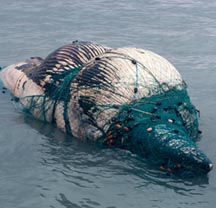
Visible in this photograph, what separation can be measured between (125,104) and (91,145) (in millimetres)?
750

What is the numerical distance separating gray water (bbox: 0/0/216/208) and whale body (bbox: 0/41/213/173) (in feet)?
0.74

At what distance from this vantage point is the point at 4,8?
14.8m

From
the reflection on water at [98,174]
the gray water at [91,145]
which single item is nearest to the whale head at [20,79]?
the gray water at [91,145]

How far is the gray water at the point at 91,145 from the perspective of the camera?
21.0 ft

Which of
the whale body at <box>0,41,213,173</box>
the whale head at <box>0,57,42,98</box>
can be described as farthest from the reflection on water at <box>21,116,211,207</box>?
the whale head at <box>0,57,42,98</box>

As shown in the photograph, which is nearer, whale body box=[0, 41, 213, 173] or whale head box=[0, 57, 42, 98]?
whale body box=[0, 41, 213, 173]

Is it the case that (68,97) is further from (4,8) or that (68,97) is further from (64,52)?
(4,8)

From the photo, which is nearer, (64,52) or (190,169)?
(190,169)

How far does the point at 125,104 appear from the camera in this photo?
7.20 meters

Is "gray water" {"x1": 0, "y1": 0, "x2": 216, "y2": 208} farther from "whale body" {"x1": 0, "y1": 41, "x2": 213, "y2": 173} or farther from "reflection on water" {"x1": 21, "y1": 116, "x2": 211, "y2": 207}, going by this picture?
"whale body" {"x1": 0, "y1": 41, "x2": 213, "y2": 173}

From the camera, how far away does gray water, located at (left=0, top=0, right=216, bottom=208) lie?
21.0ft

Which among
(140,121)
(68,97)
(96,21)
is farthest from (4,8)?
(140,121)

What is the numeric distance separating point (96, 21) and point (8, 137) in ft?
21.5

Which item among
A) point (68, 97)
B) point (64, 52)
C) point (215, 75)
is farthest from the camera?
point (215, 75)
